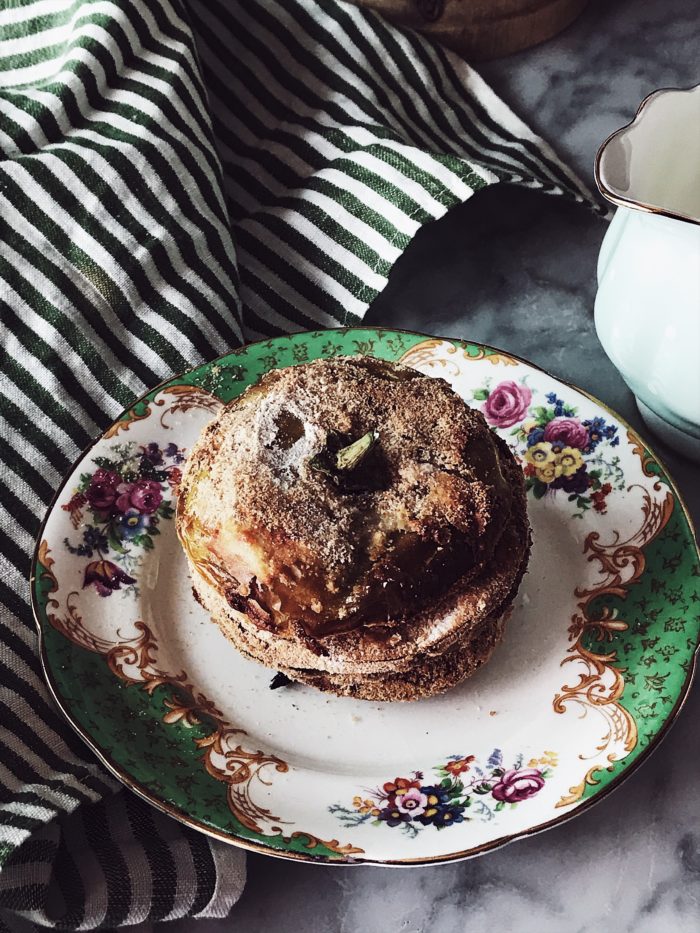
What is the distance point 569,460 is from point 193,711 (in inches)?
21.5

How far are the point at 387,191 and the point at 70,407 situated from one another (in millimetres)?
548

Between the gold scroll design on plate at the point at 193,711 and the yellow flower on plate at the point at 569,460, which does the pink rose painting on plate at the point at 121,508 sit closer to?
the gold scroll design on plate at the point at 193,711

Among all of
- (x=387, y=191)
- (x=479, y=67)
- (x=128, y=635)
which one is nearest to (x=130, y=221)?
(x=387, y=191)

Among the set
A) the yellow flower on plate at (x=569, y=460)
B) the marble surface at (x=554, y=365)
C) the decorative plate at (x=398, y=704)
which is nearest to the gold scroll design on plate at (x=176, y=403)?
the decorative plate at (x=398, y=704)

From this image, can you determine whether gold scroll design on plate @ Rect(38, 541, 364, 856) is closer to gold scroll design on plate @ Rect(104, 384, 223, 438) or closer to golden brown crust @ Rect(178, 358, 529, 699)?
golden brown crust @ Rect(178, 358, 529, 699)

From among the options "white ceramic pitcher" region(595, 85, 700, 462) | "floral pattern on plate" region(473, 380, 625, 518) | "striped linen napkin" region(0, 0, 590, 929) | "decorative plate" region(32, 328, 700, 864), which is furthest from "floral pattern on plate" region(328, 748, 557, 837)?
"white ceramic pitcher" region(595, 85, 700, 462)

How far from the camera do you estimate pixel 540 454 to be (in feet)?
4.21

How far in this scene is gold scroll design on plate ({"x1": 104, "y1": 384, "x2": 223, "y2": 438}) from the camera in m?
1.29

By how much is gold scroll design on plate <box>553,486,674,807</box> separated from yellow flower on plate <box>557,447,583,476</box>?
0.07 metres

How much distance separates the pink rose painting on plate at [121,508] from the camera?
3.94 feet

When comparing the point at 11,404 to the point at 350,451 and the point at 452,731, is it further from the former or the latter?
the point at 452,731

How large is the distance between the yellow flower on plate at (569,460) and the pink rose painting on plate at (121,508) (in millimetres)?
477

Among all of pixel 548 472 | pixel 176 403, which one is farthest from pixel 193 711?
pixel 548 472

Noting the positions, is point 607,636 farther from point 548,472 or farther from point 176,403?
point 176,403
